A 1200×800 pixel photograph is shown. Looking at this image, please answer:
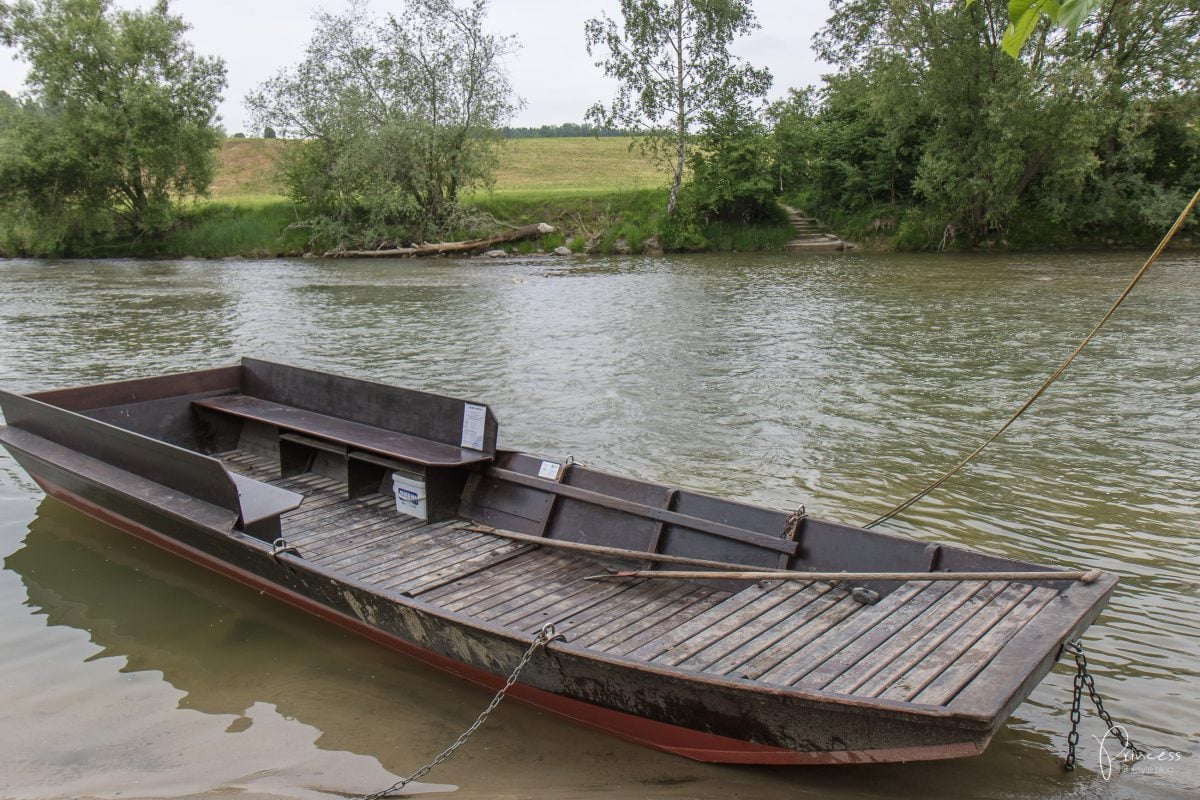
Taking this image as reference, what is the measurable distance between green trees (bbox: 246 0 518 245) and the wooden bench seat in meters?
26.9

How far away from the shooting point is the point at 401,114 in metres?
35.1

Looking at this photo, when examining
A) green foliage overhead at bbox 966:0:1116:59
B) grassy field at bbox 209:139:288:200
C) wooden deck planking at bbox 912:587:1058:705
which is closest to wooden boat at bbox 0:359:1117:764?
wooden deck planking at bbox 912:587:1058:705

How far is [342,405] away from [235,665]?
11.5ft

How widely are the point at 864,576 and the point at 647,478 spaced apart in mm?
4460

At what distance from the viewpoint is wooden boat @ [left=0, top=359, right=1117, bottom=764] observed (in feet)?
13.5

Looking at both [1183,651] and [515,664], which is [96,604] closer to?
[515,664]

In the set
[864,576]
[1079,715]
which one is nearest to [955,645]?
[864,576]

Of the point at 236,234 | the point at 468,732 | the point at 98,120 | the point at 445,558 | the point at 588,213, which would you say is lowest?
the point at 468,732

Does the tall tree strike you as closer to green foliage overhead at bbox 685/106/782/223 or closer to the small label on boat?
green foliage overhead at bbox 685/106/782/223

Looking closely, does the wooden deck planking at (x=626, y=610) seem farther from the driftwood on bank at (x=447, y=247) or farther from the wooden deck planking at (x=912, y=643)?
the driftwood on bank at (x=447, y=247)

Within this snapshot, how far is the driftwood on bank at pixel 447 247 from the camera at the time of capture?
3559 centimetres

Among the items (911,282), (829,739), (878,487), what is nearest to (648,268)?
(911,282)

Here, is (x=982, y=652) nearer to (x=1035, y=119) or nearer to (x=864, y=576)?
(x=864, y=576)

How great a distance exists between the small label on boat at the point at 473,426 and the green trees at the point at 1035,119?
23.6 meters
